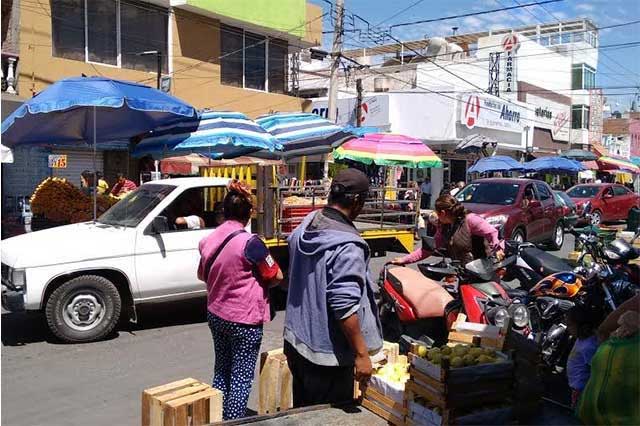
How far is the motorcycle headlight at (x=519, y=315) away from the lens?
545 cm

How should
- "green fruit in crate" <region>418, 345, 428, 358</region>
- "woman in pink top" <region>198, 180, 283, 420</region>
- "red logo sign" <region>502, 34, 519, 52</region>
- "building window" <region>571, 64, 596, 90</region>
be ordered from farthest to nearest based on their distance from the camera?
"building window" <region>571, 64, 596, 90</region> < "red logo sign" <region>502, 34, 519, 52</region> < "woman in pink top" <region>198, 180, 283, 420</region> < "green fruit in crate" <region>418, 345, 428, 358</region>

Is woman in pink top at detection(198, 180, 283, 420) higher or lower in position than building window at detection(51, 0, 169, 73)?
lower

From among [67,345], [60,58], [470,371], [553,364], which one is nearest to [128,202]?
[67,345]

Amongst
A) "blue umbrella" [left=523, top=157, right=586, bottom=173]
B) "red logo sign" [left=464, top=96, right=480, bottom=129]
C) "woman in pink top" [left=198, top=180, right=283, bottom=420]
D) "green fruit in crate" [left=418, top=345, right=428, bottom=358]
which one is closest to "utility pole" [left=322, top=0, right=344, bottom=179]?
"red logo sign" [left=464, top=96, right=480, bottom=129]

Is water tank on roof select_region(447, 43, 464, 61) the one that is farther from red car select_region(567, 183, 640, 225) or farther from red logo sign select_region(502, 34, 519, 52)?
red car select_region(567, 183, 640, 225)

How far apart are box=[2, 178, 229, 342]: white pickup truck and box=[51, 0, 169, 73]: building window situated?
953 centimetres

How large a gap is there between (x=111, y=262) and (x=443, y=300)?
11.8ft

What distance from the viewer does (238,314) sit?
12.9ft

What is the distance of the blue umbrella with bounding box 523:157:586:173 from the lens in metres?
26.0

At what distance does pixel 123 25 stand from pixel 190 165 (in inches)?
237

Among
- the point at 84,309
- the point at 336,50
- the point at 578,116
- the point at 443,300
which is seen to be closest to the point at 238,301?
the point at 443,300

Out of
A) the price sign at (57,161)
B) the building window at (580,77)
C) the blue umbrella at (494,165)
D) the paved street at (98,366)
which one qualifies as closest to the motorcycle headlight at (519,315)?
the paved street at (98,366)

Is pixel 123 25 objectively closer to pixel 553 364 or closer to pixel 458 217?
pixel 458 217

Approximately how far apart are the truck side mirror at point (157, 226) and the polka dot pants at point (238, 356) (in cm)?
330
